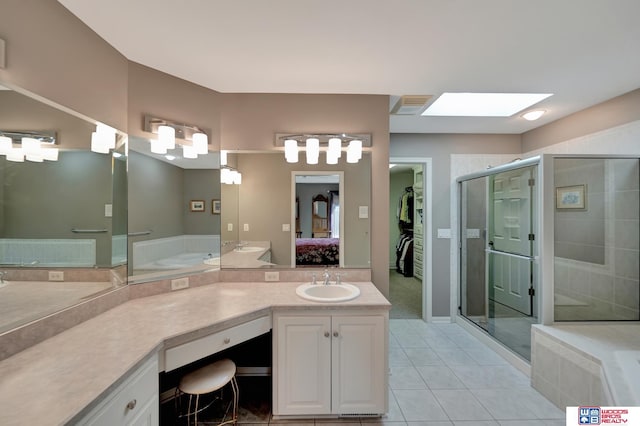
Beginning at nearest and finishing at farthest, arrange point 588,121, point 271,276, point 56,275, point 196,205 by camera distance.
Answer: point 56,275 → point 196,205 → point 271,276 → point 588,121

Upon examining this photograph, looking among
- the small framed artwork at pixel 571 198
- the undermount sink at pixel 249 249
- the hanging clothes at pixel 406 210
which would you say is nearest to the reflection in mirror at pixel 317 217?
the undermount sink at pixel 249 249

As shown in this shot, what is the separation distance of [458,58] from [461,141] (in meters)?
1.87

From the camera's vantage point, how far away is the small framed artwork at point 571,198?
222 cm

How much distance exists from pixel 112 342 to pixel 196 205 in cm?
113

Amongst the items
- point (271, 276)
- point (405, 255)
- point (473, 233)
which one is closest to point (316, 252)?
point (271, 276)

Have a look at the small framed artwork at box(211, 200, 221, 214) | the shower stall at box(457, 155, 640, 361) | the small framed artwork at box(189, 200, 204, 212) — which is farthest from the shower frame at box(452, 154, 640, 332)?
the small framed artwork at box(189, 200, 204, 212)

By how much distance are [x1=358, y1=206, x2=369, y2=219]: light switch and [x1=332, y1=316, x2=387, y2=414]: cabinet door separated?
34.9 inches

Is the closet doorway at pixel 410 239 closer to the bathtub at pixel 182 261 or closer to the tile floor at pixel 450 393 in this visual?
the tile floor at pixel 450 393

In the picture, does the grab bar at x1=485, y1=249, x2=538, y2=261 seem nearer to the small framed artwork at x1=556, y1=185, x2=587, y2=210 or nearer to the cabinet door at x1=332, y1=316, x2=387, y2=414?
the small framed artwork at x1=556, y1=185, x2=587, y2=210

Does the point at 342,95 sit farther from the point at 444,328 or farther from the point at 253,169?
the point at 444,328

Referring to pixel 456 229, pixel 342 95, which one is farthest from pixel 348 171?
pixel 456 229

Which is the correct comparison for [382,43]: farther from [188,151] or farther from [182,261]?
→ [182,261]

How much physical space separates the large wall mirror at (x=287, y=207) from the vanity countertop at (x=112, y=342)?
1.03ft

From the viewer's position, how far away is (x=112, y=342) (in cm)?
121
